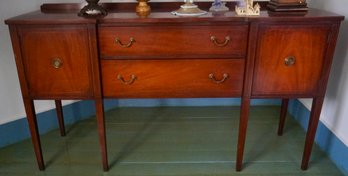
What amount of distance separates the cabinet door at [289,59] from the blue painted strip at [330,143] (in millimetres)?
395

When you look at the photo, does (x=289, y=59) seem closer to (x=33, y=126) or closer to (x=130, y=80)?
(x=130, y=80)

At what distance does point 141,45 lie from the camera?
48.6 inches

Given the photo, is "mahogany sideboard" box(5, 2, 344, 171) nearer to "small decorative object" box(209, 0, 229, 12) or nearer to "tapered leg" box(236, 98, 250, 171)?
"tapered leg" box(236, 98, 250, 171)

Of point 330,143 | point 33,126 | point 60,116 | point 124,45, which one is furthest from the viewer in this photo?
point 60,116

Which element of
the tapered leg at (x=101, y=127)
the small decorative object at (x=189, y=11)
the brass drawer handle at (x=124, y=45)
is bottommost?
the tapered leg at (x=101, y=127)

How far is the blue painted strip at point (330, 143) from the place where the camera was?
147 cm

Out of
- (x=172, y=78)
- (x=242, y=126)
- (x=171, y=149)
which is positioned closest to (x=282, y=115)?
(x=242, y=126)

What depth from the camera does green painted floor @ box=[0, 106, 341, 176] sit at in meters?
1.50

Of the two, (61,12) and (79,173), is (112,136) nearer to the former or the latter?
(79,173)

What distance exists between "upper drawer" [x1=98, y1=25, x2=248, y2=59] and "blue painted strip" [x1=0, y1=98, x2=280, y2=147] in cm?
→ 83

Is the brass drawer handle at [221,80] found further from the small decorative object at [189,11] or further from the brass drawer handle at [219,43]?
the small decorative object at [189,11]

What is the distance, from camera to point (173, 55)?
1.25 m

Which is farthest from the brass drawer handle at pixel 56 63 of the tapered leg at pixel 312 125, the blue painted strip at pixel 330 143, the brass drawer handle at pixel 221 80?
the blue painted strip at pixel 330 143

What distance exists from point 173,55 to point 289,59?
506 millimetres
